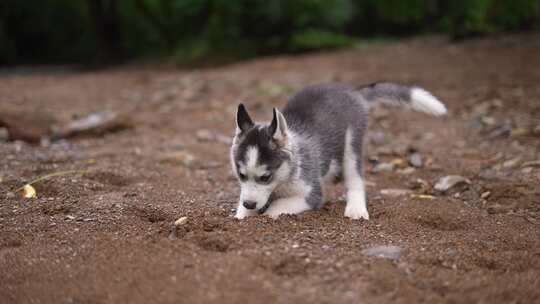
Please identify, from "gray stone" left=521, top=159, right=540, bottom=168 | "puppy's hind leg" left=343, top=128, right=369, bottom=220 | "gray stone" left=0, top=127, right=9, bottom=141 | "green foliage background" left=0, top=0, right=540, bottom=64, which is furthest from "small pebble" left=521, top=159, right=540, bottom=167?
"green foliage background" left=0, top=0, right=540, bottom=64

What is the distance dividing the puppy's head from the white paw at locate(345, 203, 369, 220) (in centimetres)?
65

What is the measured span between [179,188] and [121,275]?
92.7 inches

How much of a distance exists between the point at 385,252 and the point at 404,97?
8.29ft

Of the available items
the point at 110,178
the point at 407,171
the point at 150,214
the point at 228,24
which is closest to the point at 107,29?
the point at 228,24

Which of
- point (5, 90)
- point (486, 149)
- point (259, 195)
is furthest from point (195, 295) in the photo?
point (5, 90)

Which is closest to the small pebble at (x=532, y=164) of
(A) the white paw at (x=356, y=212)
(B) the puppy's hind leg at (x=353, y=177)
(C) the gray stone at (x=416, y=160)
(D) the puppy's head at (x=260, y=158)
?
(C) the gray stone at (x=416, y=160)

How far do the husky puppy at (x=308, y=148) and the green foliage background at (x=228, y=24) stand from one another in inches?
331

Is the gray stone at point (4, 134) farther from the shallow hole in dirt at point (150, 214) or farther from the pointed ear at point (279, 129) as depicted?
the pointed ear at point (279, 129)

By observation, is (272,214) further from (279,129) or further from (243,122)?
(243,122)

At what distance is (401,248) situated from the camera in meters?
4.45

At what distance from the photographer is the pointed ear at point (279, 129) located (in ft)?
17.1

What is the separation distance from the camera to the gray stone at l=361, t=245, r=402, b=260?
4.27 metres

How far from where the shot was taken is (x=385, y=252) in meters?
4.34

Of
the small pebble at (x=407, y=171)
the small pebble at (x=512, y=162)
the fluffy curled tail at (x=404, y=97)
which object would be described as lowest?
the small pebble at (x=407, y=171)
